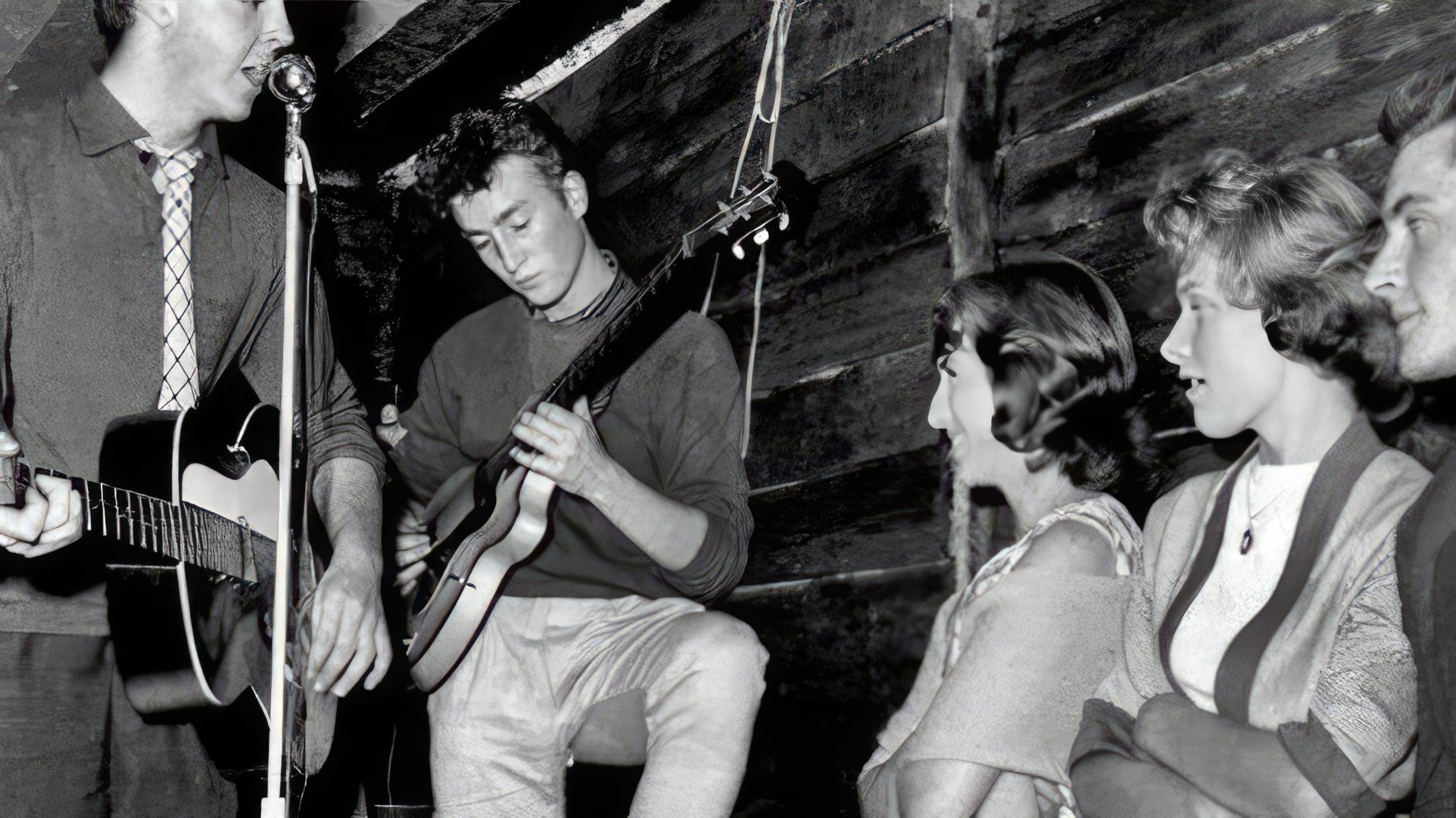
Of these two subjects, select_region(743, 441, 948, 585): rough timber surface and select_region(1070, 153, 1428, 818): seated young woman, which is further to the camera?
select_region(743, 441, 948, 585): rough timber surface

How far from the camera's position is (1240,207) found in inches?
73.7

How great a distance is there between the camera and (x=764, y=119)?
2.48 metres

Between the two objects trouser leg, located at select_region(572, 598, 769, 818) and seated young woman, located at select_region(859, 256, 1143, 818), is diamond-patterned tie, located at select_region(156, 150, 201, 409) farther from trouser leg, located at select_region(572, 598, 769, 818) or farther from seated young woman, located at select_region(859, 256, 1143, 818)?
seated young woman, located at select_region(859, 256, 1143, 818)

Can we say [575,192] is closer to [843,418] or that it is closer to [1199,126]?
[843,418]

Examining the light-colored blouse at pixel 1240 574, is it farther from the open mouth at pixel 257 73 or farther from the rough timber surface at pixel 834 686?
the open mouth at pixel 257 73

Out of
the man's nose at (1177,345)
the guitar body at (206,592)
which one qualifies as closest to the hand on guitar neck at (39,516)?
the guitar body at (206,592)

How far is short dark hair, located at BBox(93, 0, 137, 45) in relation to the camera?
2379 millimetres

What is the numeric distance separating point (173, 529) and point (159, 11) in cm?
94

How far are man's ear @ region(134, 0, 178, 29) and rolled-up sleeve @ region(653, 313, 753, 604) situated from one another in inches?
→ 41.0

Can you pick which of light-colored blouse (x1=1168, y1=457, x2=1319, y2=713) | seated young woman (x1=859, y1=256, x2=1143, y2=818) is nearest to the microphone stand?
seated young woman (x1=859, y1=256, x2=1143, y2=818)

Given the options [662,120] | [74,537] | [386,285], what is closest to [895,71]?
[662,120]

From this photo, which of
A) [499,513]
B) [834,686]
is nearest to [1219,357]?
[834,686]

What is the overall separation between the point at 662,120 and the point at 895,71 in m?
0.50

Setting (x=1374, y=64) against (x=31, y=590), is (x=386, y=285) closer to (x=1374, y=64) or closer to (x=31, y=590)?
(x=31, y=590)
